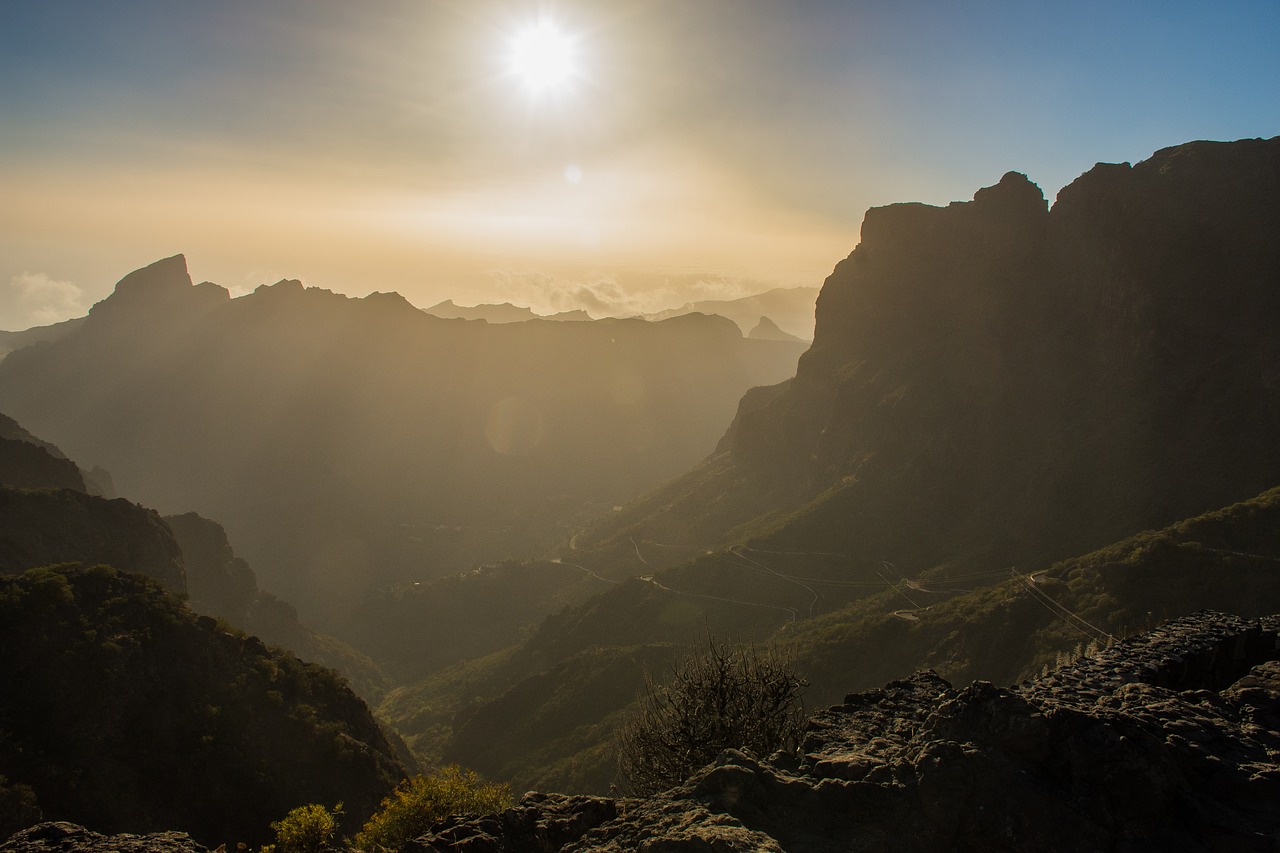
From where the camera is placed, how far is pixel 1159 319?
85.8 m

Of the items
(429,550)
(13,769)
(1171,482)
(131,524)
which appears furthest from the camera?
(429,550)

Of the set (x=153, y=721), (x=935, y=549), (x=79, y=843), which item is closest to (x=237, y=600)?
(x=153, y=721)

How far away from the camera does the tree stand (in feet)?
77.4

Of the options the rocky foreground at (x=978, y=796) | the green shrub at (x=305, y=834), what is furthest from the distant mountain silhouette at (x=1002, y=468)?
the rocky foreground at (x=978, y=796)

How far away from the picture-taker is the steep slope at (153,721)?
3133 cm

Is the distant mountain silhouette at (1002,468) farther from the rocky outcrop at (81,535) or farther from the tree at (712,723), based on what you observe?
the rocky outcrop at (81,535)

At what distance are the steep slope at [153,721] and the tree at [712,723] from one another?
21.0m

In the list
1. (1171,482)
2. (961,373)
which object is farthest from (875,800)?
(961,373)

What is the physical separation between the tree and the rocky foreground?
6.75m

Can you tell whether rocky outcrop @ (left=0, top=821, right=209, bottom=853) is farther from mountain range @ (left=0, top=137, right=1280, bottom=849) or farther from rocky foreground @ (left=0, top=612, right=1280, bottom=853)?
mountain range @ (left=0, top=137, right=1280, bottom=849)

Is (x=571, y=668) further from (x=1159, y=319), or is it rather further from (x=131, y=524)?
(x=1159, y=319)

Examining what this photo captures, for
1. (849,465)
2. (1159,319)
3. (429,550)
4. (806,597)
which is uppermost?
(1159,319)

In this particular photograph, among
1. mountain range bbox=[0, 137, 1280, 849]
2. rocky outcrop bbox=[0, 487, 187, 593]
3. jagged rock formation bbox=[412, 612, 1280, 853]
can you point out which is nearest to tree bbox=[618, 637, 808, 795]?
mountain range bbox=[0, 137, 1280, 849]

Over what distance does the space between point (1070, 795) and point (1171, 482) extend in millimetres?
77027
